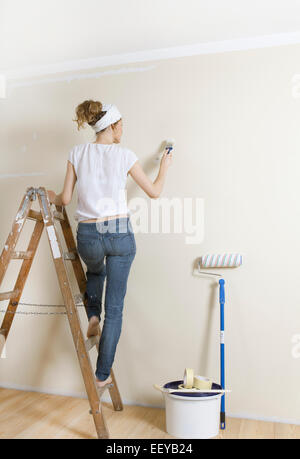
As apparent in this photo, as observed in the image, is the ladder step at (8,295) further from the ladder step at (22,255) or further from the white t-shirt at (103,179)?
the white t-shirt at (103,179)

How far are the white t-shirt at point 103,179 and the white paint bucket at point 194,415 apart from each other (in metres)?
0.92

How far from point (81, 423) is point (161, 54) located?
2.00m

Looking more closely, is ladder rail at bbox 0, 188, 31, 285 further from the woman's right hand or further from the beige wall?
the woman's right hand

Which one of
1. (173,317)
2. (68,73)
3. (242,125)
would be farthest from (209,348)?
(68,73)

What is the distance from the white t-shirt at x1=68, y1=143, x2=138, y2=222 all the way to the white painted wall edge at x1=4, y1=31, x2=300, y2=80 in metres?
0.69

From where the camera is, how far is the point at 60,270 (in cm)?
196

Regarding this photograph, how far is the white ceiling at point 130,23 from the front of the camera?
1999mm

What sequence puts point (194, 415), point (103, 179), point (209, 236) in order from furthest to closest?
point (209, 236) → point (103, 179) → point (194, 415)

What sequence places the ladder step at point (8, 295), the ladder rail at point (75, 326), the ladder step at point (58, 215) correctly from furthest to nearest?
the ladder step at point (58, 215) → the ladder step at point (8, 295) → the ladder rail at point (75, 326)

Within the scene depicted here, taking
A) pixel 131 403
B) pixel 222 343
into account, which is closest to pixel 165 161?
pixel 222 343

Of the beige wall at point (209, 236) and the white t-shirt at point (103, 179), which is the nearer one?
the white t-shirt at point (103, 179)

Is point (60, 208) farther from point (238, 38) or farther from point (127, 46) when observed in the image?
point (238, 38)

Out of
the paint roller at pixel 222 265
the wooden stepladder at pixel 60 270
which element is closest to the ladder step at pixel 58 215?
the wooden stepladder at pixel 60 270

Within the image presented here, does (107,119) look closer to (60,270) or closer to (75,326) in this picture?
(60,270)
